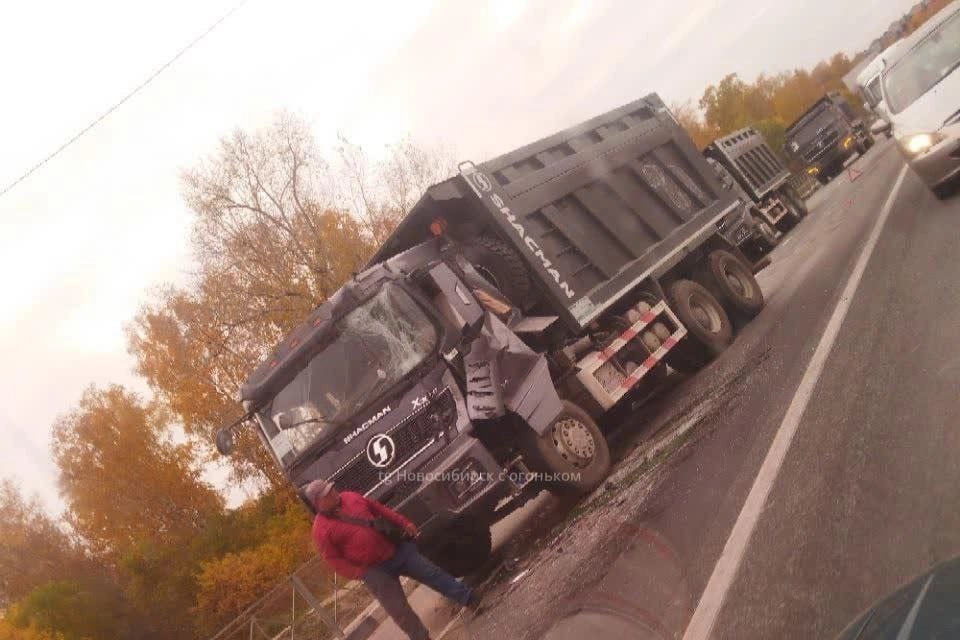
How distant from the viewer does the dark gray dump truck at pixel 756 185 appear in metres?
12.2

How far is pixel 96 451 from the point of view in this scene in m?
31.4

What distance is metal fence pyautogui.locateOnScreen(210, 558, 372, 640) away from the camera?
8914 millimetres

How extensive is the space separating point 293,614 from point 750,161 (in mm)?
13581

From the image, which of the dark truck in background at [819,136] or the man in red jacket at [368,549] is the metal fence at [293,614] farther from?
the dark truck in background at [819,136]

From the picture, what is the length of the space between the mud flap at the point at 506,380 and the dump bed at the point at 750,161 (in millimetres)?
9943

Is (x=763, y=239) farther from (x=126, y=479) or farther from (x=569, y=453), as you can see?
(x=126, y=479)

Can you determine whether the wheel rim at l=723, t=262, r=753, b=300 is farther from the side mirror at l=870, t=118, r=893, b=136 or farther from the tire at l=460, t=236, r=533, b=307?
the tire at l=460, t=236, r=533, b=307

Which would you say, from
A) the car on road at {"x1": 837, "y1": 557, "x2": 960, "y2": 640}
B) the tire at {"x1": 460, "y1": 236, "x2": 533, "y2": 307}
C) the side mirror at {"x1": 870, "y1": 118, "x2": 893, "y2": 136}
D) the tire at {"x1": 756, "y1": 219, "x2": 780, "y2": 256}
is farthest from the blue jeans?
the tire at {"x1": 756, "y1": 219, "x2": 780, "y2": 256}

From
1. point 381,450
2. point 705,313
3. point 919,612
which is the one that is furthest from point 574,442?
point 919,612

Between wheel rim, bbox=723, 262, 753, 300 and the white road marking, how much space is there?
2742mm

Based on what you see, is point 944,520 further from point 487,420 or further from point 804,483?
point 487,420

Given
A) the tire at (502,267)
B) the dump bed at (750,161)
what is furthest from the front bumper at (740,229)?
the tire at (502,267)

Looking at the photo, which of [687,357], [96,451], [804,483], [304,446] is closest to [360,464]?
[304,446]

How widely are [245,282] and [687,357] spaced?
17.2 meters
